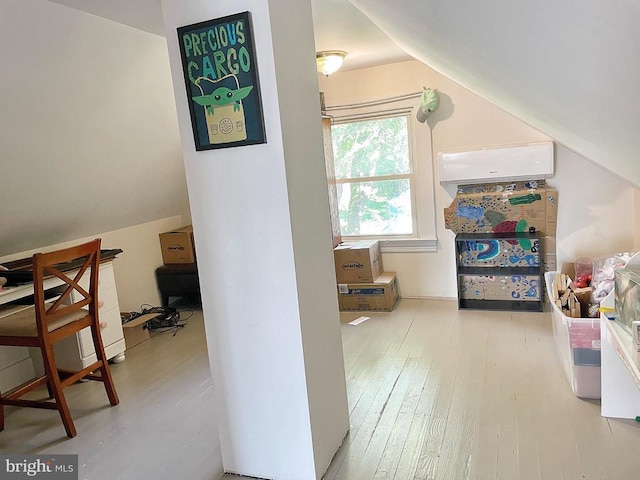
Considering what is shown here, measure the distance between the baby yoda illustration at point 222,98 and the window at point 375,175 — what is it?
2657 mm

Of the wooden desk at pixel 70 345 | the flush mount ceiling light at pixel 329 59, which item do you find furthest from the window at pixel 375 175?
the wooden desk at pixel 70 345

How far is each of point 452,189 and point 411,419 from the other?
7.39 ft

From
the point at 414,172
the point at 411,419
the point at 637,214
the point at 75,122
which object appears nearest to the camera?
the point at 411,419

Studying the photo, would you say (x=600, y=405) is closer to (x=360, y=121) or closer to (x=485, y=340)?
(x=485, y=340)

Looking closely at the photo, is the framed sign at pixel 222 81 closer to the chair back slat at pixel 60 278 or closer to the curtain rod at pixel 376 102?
the chair back slat at pixel 60 278

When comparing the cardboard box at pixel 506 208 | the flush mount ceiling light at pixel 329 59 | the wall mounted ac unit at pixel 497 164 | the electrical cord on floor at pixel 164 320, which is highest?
the flush mount ceiling light at pixel 329 59

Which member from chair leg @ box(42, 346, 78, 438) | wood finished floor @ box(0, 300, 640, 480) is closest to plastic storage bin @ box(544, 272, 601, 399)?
wood finished floor @ box(0, 300, 640, 480)

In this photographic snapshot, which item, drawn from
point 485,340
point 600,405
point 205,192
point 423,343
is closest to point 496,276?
point 485,340

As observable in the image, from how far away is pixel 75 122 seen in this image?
2.60 m

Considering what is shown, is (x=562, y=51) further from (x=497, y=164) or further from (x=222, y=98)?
(x=497, y=164)

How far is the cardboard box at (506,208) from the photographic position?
12.0 ft

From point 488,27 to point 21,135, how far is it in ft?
7.50

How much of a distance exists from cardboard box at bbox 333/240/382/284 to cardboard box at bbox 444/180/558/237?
2.53 ft
